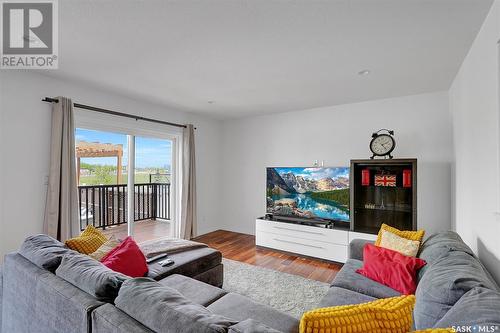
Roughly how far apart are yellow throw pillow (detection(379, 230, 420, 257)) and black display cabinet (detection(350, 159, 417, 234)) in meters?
1.11

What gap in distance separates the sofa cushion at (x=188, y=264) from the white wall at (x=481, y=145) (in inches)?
91.0

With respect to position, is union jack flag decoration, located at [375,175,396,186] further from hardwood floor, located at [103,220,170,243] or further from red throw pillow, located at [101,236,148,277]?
hardwood floor, located at [103,220,170,243]

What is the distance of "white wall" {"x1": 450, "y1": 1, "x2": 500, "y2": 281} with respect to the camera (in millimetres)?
1576

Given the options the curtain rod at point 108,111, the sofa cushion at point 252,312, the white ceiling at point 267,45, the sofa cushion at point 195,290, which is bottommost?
the sofa cushion at point 195,290

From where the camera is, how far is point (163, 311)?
1.05m

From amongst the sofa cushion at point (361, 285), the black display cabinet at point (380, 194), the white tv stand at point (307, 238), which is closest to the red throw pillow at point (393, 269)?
the sofa cushion at point (361, 285)

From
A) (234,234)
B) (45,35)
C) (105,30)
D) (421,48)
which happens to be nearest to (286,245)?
(234,234)

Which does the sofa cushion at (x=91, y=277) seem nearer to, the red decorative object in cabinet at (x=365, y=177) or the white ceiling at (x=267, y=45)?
the white ceiling at (x=267, y=45)

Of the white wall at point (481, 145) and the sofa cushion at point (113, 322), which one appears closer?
the sofa cushion at point (113, 322)

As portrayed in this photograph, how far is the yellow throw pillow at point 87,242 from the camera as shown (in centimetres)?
213

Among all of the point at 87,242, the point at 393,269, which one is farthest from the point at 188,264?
the point at 393,269

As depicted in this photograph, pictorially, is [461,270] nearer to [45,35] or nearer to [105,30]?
[105,30]

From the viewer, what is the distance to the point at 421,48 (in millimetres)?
2221

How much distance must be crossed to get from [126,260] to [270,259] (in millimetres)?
2319
